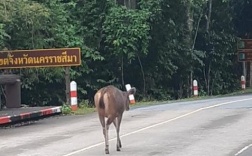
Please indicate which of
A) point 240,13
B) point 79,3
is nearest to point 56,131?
point 79,3

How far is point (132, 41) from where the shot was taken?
104 feet

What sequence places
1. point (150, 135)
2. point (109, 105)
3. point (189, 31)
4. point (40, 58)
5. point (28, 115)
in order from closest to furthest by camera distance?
1. point (109, 105)
2. point (150, 135)
3. point (28, 115)
4. point (40, 58)
5. point (189, 31)

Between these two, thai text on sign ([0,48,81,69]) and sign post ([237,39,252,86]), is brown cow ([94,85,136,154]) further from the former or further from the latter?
sign post ([237,39,252,86])

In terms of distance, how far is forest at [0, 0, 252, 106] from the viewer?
1029 inches

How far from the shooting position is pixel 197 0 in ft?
117

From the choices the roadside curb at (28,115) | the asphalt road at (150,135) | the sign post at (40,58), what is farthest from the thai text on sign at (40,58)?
the asphalt road at (150,135)

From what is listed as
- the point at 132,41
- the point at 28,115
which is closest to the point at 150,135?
the point at 28,115

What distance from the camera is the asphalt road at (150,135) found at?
488 inches

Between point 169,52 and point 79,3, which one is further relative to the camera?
point 169,52

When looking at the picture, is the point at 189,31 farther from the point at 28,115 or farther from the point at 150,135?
the point at 150,135

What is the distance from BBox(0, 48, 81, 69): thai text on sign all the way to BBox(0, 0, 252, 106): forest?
4.43 feet

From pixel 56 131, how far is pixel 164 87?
2228cm

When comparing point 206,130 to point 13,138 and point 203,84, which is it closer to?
point 13,138

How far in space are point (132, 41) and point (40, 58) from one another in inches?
415
